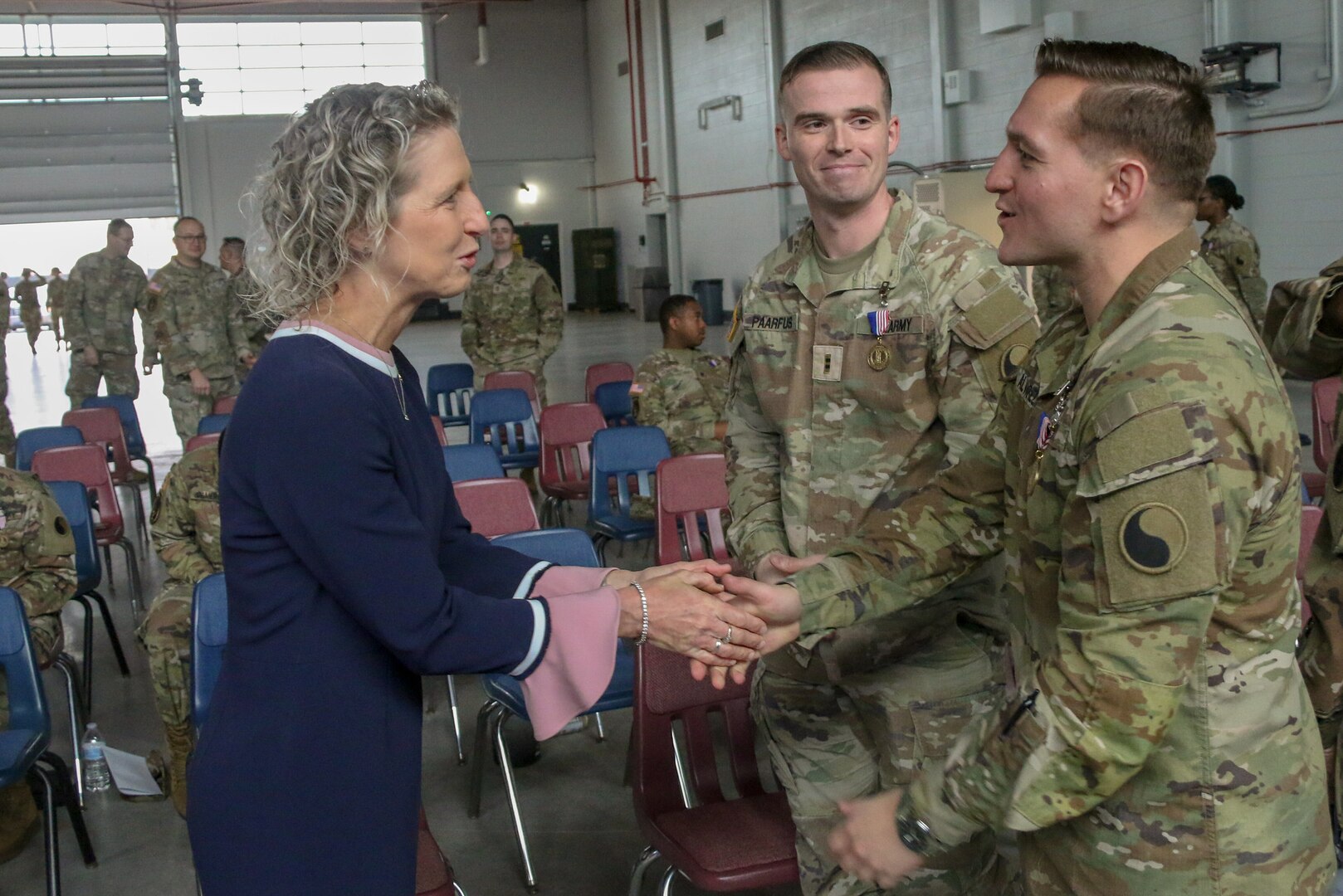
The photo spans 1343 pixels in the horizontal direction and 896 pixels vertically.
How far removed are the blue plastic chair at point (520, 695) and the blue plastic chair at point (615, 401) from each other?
3.85 m

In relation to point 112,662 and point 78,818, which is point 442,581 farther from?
point 112,662

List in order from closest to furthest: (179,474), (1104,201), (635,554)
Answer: (1104,201)
(179,474)
(635,554)

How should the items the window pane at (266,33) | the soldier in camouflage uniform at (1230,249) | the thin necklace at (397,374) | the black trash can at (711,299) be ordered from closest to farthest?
the thin necklace at (397,374), the soldier in camouflage uniform at (1230,249), the black trash can at (711,299), the window pane at (266,33)

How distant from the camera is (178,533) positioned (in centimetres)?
401

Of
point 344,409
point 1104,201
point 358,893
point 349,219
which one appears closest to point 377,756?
point 358,893

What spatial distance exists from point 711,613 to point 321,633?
0.65m

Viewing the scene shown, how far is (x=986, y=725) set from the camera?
1497mm

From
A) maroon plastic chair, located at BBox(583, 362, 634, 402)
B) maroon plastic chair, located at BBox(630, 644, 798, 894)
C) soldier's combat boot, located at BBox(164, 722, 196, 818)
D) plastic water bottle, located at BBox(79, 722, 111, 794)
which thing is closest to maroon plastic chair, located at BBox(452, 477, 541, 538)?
soldier's combat boot, located at BBox(164, 722, 196, 818)

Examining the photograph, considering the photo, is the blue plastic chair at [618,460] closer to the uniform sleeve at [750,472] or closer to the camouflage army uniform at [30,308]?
the uniform sleeve at [750,472]

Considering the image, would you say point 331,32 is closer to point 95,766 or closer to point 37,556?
point 37,556

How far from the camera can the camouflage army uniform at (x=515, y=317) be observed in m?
8.57

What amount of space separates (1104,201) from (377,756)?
111 centimetres

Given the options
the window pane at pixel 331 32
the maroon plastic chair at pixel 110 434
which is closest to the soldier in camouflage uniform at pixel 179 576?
the maroon plastic chair at pixel 110 434

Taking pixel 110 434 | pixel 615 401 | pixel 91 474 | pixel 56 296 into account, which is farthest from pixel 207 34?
pixel 91 474
